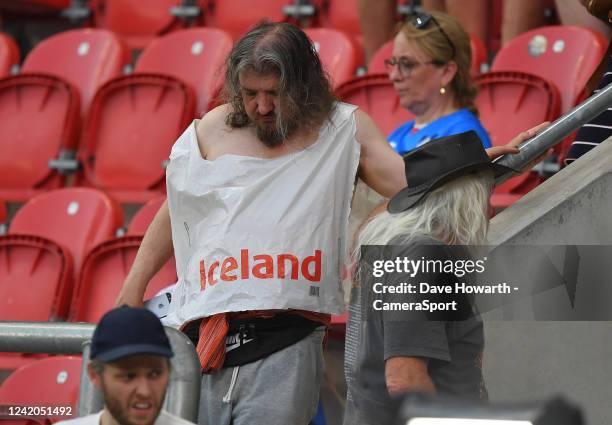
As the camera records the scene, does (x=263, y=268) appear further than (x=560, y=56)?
No

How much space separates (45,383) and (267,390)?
1.09 m

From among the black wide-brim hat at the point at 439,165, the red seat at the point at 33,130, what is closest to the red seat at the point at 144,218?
the red seat at the point at 33,130

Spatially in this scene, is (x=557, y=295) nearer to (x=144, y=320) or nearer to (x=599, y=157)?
(x=599, y=157)

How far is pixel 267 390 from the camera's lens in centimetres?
305

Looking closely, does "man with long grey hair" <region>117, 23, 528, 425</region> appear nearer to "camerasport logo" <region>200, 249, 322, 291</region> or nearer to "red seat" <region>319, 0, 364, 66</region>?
"camerasport logo" <region>200, 249, 322, 291</region>

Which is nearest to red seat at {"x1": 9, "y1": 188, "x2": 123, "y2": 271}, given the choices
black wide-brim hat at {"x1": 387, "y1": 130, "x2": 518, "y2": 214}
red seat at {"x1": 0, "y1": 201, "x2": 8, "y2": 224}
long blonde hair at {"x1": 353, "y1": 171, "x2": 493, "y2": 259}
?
red seat at {"x1": 0, "y1": 201, "x2": 8, "y2": 224}

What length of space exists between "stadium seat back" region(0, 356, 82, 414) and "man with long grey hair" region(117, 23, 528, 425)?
41 cm

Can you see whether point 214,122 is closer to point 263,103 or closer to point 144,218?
point 263,103

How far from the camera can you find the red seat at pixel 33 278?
→ 5234 millimetres

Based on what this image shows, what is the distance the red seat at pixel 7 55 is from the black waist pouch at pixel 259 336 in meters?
4.21

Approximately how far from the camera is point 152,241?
3.39m

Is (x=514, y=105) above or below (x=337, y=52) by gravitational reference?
below

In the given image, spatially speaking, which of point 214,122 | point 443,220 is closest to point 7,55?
point 214,122

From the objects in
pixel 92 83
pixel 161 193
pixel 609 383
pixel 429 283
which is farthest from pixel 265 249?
pixel 92 83
